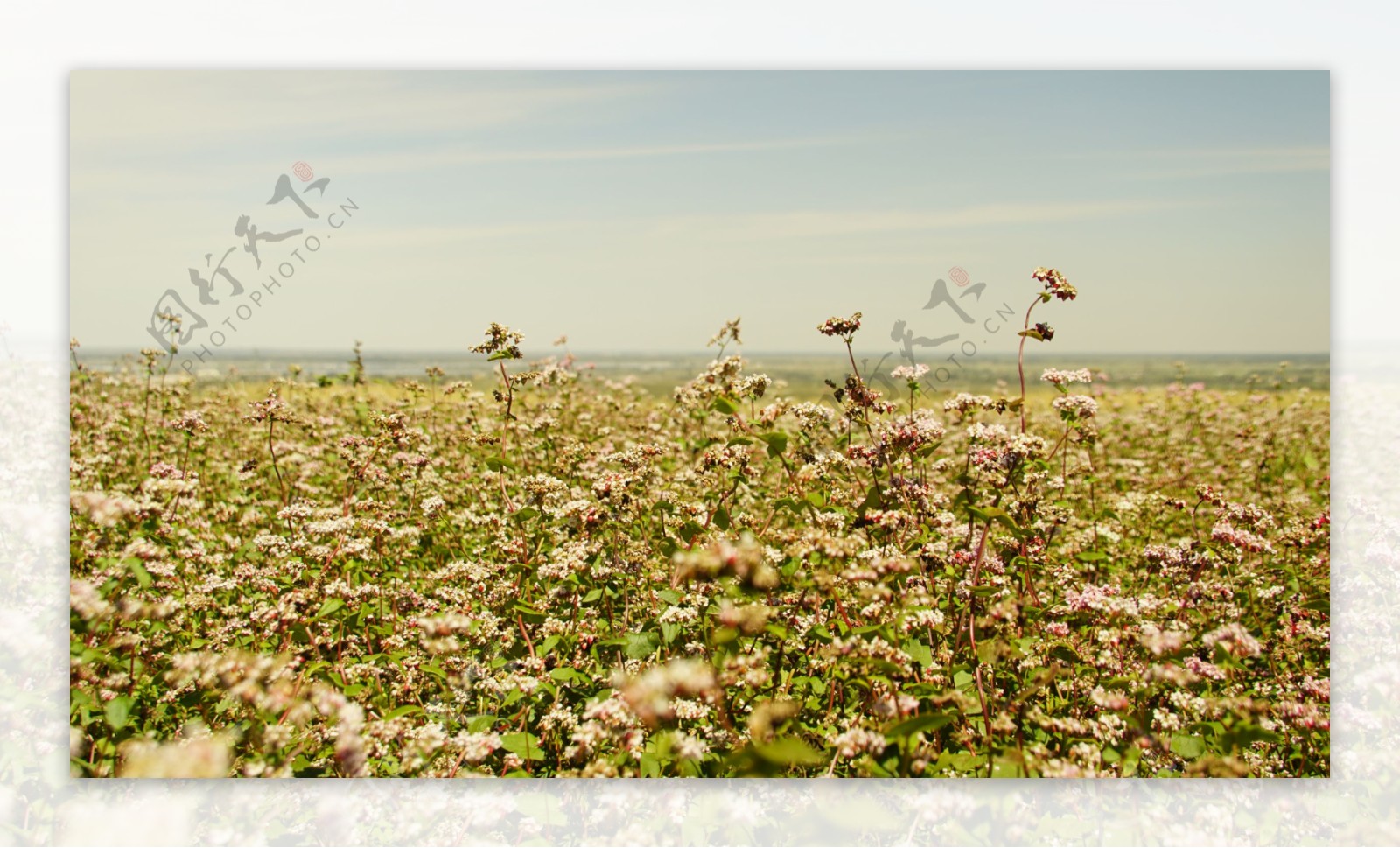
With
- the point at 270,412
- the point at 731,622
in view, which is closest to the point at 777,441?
the point at 731,622

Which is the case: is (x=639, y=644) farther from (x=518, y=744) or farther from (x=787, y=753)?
(x=787, y=753)

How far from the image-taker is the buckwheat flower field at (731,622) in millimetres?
2607

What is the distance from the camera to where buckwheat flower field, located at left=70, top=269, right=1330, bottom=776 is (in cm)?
261

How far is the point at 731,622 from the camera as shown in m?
2.21

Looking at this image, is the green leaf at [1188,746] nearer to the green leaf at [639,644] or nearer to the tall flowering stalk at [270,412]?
the green leaf at [639,644]

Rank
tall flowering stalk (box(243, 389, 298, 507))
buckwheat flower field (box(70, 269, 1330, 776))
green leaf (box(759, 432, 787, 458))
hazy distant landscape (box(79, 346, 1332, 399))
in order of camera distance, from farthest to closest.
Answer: tall flowering stalk (box(243, 389, 298, 507)) < hazy distant landscape (box(79, 346, 1332, 399)) < buckwheat flower field (box(70, 269, 1330, 776)) < green leaf (box(759, 432, 787, 458))

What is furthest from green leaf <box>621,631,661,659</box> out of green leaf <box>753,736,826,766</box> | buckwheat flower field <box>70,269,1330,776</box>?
green leaf <box>753,736,826,766</box>

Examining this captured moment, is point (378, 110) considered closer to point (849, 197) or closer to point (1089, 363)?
point (849, 197)

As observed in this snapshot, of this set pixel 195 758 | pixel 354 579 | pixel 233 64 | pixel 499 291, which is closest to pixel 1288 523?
pixel 499 291

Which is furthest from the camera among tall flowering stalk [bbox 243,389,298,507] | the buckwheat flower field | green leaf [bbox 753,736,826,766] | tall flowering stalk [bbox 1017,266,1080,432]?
tall flowering stalk [bbox 243,389,298,507]

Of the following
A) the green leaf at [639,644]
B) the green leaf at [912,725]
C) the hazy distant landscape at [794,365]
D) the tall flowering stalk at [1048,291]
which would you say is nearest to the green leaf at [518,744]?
the green leaf at [639,644]

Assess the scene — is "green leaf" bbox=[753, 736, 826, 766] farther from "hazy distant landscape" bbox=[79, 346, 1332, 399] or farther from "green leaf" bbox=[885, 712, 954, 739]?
"hazy distant landscape" bbox=[79, 346, 1332, 399]

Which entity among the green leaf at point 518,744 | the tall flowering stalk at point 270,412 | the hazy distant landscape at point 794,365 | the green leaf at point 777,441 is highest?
the hazy distant landscape at point 794,365

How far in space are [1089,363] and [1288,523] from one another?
1117 mm
